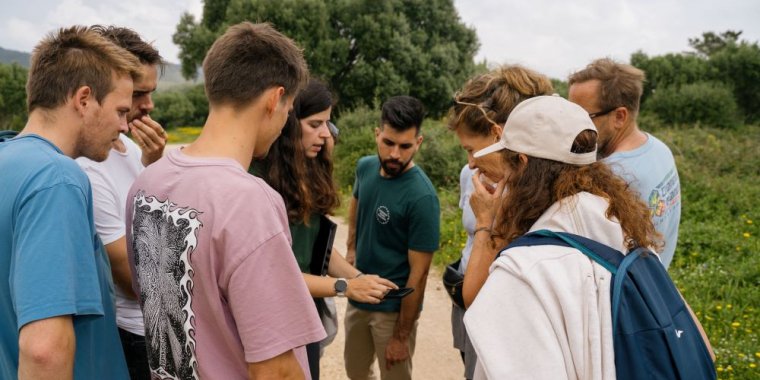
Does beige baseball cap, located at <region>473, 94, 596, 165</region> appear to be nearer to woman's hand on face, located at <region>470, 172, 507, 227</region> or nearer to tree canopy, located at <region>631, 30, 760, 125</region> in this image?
woman's hand on face, located at <region>470, 172, 507, 227</region>

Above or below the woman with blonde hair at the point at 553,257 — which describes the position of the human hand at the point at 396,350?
below

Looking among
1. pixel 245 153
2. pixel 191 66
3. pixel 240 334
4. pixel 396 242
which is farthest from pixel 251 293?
pixel 191 66

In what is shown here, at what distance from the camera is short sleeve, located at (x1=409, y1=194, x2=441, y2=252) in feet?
11.0

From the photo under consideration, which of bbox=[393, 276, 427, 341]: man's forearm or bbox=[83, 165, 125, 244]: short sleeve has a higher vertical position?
bbox=[83, 165, 125, 244]: short sleeve

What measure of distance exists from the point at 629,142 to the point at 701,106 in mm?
21863

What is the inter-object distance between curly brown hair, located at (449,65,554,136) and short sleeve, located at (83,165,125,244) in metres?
1.68

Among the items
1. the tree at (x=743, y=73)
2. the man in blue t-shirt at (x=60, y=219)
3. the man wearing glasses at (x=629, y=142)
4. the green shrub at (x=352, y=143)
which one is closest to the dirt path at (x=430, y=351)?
the man wearing glasses at (x=629, y=142)

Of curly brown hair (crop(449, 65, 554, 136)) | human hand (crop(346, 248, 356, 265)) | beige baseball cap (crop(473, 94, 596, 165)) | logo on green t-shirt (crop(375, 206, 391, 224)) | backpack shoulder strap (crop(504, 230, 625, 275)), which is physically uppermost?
curly brown hair (crop(449, 65, 554, 136))

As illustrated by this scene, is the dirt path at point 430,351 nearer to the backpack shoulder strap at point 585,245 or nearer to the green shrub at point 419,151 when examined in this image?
the backpack shoulder strap at point 585,245

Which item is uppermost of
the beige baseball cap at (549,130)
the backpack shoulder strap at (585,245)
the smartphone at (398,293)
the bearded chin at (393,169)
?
the beige baseball cap at (549,130)

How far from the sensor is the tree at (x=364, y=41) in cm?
2559

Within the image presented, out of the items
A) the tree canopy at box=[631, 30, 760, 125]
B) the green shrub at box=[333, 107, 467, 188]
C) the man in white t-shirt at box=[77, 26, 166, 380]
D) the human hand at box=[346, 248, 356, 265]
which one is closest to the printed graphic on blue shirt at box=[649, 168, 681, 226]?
the human hand at box=[346, 248, 356, 265]

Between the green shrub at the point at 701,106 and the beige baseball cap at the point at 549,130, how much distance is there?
866 inches

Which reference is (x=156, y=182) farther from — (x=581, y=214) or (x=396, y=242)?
(x=396, y=242)
